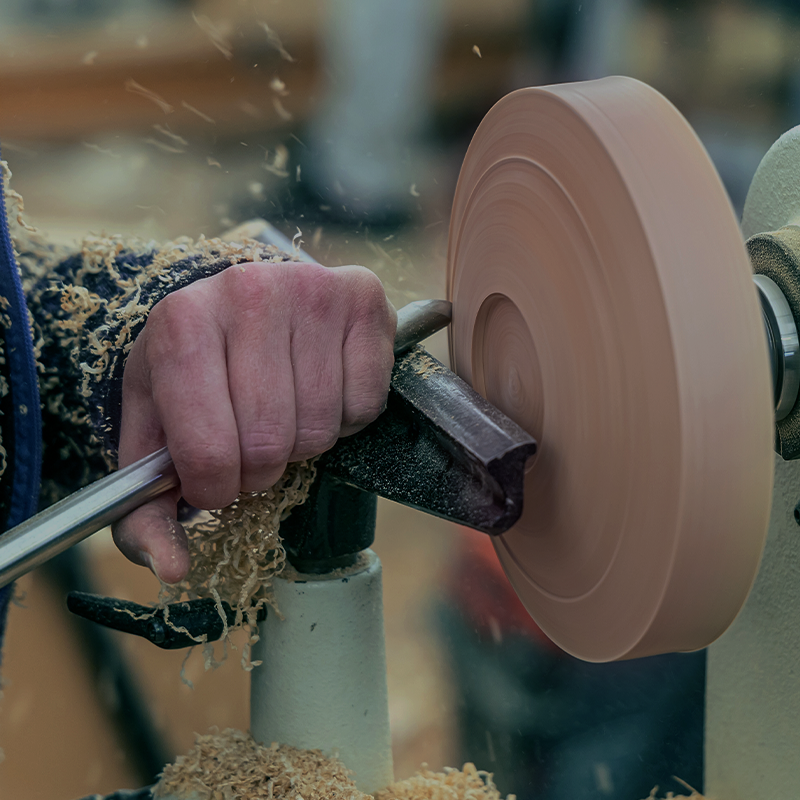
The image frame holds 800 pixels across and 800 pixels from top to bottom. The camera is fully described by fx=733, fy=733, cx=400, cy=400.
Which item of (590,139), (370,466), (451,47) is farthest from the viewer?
(451,47)

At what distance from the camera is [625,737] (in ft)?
3.05

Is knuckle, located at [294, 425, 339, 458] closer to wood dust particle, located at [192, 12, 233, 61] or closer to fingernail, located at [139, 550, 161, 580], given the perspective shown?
fingernail, located at [139, 550, 161, 580]

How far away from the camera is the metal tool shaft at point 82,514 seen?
0.35 meters

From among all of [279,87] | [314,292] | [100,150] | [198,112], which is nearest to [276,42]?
[279,87]

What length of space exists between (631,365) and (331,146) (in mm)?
1056

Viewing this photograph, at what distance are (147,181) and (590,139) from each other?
1091mm

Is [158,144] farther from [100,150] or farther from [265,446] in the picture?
[265,446]

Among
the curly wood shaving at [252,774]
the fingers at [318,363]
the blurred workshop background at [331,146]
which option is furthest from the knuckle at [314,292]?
the blurred workshop background at [331,146]

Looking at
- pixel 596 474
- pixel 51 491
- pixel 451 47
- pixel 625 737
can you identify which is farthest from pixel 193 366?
pixel 451 47

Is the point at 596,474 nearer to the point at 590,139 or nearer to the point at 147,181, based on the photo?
the point at 590,139

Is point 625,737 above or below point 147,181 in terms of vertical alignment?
below

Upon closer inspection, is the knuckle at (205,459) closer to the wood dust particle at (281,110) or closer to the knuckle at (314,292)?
the knuckle at (314,292)

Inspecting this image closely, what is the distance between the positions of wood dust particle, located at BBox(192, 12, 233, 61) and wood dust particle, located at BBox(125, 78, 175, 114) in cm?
13

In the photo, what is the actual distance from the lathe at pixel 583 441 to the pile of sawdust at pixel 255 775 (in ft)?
0.04
